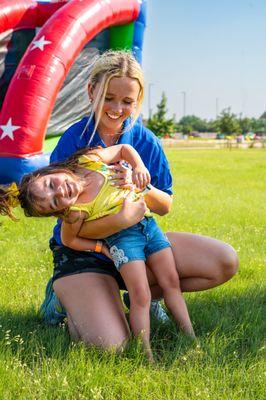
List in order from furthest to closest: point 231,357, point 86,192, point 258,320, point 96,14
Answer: point 96,14
point 258,320
point 86,192
point 231,357

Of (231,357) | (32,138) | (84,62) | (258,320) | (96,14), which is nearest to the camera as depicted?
(231,357)

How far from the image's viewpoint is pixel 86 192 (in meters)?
2.88

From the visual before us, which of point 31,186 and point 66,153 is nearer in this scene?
point 31,186

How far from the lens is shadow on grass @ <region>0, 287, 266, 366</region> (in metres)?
2.64

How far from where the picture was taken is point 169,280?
2.98m

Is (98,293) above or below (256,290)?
→ above

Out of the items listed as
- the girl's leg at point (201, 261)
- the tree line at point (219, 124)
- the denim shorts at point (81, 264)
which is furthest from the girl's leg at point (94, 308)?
the tree line at point (219, 124)

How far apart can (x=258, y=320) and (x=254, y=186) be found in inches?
319

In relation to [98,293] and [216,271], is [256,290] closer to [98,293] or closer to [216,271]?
[216,271]

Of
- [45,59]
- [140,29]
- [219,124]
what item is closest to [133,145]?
[45,59]

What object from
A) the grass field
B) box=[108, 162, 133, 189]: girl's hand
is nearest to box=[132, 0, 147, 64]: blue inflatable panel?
the grass field

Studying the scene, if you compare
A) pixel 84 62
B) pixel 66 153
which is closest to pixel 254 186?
pixel 84 62

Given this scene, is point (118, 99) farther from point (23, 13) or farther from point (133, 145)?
point (23, 13)

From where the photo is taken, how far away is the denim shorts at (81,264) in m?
3.06
